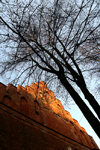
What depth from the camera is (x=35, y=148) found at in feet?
20.1

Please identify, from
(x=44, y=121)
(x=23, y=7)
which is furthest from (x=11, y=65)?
(x=44, y=121)

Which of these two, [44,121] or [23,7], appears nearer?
[23,7]

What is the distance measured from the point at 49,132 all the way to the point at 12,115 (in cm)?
326

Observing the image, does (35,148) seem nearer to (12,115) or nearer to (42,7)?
(12,115)

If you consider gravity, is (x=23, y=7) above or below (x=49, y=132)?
above

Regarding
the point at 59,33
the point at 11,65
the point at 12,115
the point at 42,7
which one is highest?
the point at 42,7

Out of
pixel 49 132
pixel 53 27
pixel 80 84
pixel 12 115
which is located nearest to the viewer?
pixel 80 84

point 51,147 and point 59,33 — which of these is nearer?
point 59,33

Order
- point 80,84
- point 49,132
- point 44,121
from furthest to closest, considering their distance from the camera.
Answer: point 44,121 < point 49,132 < point 80,84

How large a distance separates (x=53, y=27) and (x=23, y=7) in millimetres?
1738


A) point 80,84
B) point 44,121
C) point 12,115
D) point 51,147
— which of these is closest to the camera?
point 80,84

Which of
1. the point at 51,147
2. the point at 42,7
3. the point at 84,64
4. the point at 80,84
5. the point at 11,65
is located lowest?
the point at 51,147

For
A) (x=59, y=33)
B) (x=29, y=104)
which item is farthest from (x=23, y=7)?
(x=29, y=104)

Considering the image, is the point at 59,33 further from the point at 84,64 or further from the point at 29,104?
the point at 29,104
